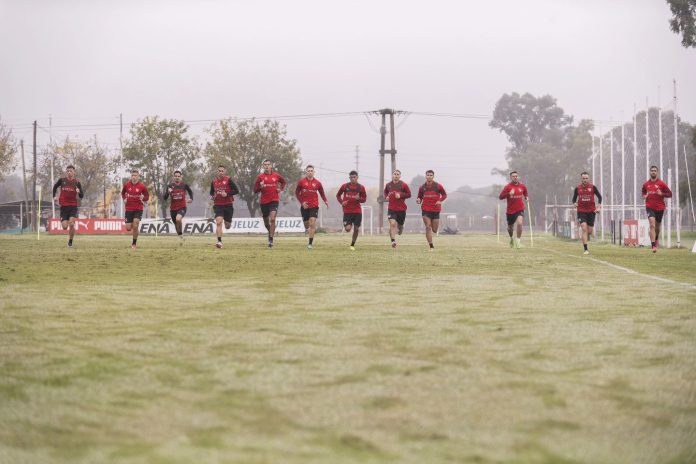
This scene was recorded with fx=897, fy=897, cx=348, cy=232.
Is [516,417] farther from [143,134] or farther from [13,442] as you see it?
[143,134]

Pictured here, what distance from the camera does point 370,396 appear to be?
477 cm

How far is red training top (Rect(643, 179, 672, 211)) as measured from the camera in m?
24.9

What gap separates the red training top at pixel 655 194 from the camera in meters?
24.9

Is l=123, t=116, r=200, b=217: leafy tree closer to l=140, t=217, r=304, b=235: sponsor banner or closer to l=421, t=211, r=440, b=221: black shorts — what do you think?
l=140, t=217, r=304, b=235: sponsor banner

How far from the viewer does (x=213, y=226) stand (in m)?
63.0

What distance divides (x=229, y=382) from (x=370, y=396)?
88 cm

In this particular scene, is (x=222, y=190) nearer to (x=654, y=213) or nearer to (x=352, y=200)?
(x=352, y=200)

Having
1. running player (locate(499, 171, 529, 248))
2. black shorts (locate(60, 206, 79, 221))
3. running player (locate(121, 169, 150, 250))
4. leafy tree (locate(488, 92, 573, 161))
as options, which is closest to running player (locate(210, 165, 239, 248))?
running player (locate(121, 169, 150, 250))

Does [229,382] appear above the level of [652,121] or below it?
below

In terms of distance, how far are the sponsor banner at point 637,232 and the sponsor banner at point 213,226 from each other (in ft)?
99.1

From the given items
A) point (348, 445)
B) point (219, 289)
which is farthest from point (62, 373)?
point (219, 289)

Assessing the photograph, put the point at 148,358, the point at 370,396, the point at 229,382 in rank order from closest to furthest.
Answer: the point at 370,396 < the point at 229,382 < the point at 148,358

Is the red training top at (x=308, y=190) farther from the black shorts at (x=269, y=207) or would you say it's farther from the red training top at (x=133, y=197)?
the red training top at (x=133, y=197)

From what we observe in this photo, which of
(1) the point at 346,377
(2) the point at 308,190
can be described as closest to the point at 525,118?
(2) the point at 308,190
